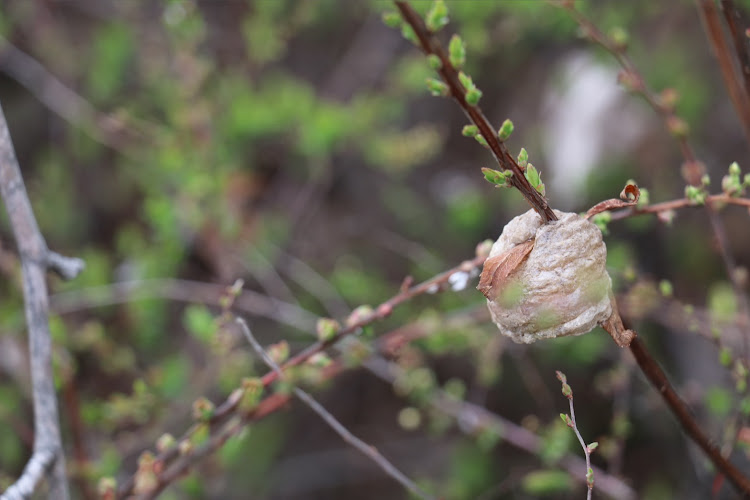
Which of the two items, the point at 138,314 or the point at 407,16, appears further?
the point at 138,314

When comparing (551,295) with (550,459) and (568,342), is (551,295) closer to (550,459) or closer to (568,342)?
(550,459)

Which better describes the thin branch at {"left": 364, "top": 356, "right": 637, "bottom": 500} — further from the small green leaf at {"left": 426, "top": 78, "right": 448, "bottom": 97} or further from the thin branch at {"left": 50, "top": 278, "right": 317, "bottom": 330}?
the small green leaf at {"left": 426, "top": 78, "right": 448, "bottom": 97}

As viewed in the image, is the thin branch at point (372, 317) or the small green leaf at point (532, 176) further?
the thin branch at point (372, 317)

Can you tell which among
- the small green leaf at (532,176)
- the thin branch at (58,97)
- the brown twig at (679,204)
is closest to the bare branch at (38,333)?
the small green leaf at (532,176)

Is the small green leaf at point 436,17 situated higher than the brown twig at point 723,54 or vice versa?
the small green leaf at point 436,17

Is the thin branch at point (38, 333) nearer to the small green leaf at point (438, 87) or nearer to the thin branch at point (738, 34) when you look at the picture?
the small green leaf at point (438, 87)

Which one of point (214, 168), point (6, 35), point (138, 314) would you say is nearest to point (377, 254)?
point (214, 168)
